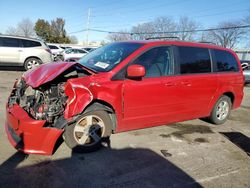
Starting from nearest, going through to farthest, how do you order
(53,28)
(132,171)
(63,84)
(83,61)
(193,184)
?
1. (193,184)
2. (132,171)
3. (63,84)
4. (83,61)
5. (53,28)

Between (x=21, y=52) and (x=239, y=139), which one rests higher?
(x=21, y=52)

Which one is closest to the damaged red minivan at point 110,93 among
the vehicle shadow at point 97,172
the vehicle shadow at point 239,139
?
the vehicle shadow at point 97,172

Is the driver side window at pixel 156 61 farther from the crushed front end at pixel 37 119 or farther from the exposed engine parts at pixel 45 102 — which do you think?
the crushed front end at pixel 37 119

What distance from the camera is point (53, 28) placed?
64.4 meters

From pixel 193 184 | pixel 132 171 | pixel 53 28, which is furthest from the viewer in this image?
pixel 53 28

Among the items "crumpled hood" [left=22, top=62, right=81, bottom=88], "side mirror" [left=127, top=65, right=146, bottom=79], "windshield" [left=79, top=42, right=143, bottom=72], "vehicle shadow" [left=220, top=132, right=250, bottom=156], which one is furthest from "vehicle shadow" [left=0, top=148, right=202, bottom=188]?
"vehicle shadow" [left=220, top=132, right=250, bottom=156]

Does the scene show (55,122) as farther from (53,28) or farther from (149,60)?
(53,28)

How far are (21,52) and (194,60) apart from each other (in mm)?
9973

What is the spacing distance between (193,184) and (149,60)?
2156 mm

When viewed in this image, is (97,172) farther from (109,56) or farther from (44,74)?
(109,56)

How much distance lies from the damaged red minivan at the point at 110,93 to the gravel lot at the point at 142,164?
0.24 meters

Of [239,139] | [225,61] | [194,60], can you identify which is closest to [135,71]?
[194,60]

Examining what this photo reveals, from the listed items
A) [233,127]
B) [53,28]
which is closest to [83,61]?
[233,127]

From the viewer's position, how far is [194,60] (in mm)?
5328
